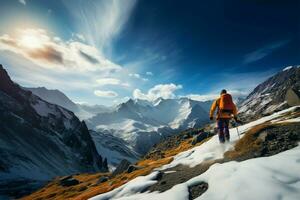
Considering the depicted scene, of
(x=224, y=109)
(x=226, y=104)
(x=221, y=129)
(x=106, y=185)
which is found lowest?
(x=106, y=185)

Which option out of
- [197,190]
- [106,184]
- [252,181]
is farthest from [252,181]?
[106,184]

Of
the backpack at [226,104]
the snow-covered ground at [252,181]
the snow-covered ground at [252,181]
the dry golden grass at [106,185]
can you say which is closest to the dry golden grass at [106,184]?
the dry golden grass at [106,185]

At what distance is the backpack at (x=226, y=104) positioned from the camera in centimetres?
2412

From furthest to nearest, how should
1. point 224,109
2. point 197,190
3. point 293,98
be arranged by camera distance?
1. point 293,98
2. point 224,109
3. point 197,190

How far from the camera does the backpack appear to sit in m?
24.1

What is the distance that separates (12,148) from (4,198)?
64432 millimetres

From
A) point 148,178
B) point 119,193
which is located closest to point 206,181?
point 148,178

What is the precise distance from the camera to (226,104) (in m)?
24.1

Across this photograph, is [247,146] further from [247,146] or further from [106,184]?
[106,184]

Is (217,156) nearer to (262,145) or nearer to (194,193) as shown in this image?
(262,145)

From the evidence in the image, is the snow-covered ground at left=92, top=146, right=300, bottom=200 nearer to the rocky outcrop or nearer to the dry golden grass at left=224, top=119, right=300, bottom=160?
the dry golden grass at left=224, top=119, right=300, bottom=160

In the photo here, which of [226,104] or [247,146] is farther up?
[226,104]

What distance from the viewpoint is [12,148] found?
7219 inches

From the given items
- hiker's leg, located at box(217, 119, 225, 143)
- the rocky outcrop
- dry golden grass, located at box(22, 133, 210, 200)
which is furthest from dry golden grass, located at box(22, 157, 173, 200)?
the rocky outcrop
